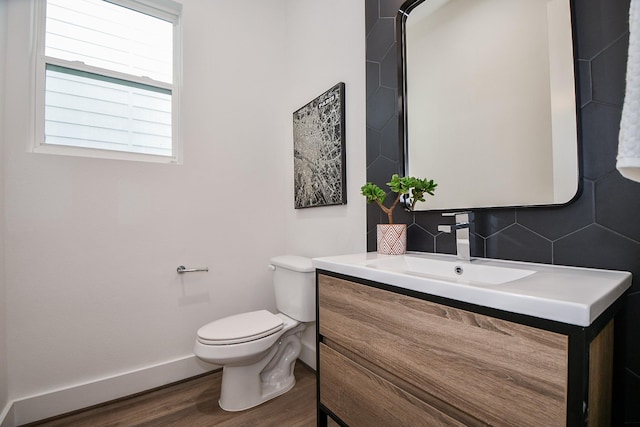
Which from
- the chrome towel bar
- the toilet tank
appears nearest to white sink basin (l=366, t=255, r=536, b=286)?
the toilet tank

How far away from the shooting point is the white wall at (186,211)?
1432 mm

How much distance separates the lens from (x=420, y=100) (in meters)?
1.28

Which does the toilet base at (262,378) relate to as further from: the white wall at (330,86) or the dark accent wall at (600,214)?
the dark accent wall at (600,214)

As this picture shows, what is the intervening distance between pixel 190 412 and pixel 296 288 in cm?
82

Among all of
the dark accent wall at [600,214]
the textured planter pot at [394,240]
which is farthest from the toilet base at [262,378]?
the dark accent wall at [600,214]

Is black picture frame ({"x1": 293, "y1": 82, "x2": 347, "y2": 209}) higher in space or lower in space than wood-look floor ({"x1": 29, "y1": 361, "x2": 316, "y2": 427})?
higher

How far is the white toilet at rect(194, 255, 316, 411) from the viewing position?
4.58 feet

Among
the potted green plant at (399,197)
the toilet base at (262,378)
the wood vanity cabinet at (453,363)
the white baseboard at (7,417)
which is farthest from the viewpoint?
the toilet base at (262,378)

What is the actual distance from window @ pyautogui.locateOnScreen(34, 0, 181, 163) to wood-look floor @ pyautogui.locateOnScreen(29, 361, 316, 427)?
138 centimetres

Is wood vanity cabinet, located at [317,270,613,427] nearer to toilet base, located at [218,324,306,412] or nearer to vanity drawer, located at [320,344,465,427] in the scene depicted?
vanity drawer, located at [320,344,465,427]

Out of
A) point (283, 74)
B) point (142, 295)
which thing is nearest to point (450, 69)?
point (283, 74)

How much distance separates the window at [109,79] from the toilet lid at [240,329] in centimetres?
108

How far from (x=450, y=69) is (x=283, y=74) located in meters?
1.42

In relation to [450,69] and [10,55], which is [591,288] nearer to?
[450,69]
